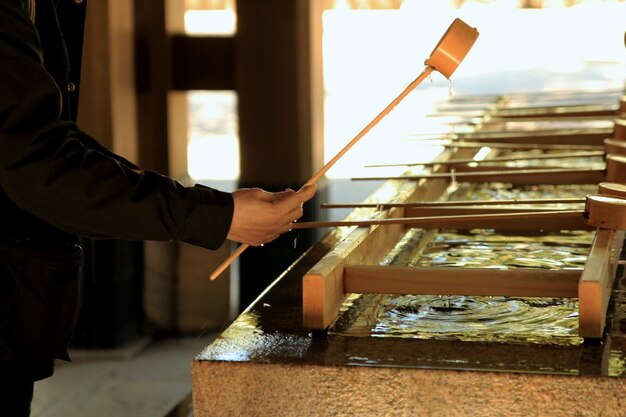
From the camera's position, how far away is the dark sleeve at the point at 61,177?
56.6 inches

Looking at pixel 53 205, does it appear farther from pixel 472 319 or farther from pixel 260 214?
pixel 472 319

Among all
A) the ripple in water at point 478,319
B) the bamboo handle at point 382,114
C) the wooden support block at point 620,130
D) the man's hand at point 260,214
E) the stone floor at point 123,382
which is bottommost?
the stone floor at point 123,382

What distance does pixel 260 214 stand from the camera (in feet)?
5.34

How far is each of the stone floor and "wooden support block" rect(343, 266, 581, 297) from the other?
3.03 metres

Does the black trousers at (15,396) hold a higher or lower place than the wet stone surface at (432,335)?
lower

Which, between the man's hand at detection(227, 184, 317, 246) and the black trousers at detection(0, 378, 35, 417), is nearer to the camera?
the man's hand at detection(227, 184, 317, 246)

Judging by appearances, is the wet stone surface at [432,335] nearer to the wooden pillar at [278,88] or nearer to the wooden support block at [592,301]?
the wooden support block at [592,301]

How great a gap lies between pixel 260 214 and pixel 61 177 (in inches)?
13.2

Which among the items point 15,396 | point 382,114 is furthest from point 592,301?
point 15,396

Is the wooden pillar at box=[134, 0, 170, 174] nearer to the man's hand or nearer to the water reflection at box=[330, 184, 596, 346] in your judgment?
the water reflection at box=[330, 184, 596, 346]

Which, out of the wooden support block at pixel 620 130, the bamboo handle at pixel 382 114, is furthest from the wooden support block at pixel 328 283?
the wooden support block at pixel 620 130

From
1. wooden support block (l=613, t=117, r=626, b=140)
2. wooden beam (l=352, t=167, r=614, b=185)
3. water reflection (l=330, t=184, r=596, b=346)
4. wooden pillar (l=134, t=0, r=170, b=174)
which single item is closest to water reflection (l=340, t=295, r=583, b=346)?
water reflection (l=330, t=184, r=596, b=346)

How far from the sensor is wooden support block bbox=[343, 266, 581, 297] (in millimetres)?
1671

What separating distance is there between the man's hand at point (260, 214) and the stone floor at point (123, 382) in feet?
10.3
